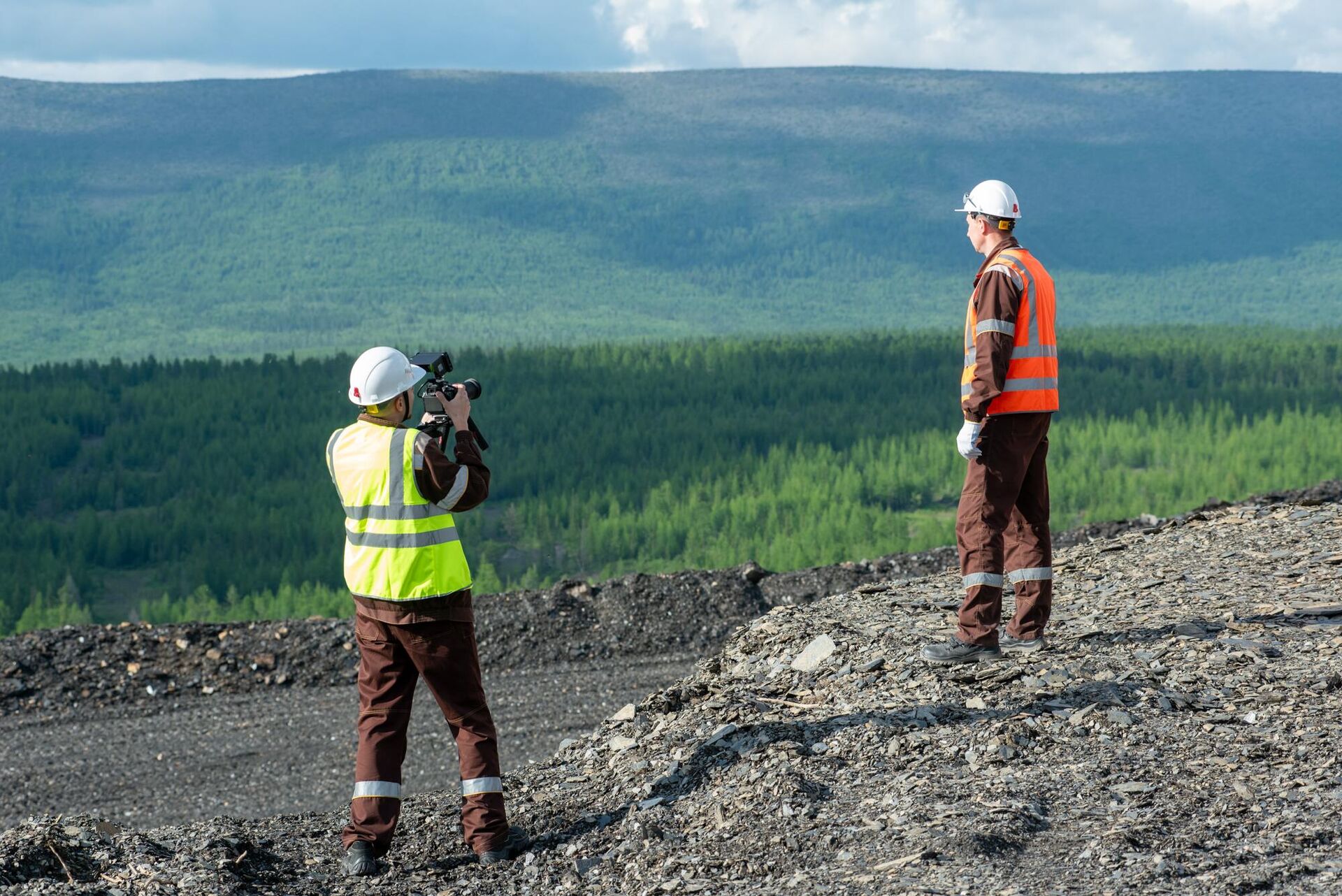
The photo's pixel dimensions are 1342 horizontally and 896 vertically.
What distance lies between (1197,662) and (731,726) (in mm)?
3023

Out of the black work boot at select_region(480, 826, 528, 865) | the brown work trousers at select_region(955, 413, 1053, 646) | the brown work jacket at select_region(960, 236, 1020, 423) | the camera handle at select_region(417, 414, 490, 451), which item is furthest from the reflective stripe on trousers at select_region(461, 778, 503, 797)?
the brown work jacket at select_region(960, 236, 1020, 423)

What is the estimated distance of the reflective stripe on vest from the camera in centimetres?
782

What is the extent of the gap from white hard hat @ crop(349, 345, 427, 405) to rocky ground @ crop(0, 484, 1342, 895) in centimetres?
256

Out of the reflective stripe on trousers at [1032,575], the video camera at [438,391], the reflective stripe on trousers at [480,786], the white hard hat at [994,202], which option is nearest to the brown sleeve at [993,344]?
the white hard hat at [994,202]

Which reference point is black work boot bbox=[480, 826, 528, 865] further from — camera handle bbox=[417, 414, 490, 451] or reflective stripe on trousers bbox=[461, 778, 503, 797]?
camera handle bbox=[417, 414, 490, 451]

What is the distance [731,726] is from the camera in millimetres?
9453

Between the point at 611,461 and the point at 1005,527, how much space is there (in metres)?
44.7

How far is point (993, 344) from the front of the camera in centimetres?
930

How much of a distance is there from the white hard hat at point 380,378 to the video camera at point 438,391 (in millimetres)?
94

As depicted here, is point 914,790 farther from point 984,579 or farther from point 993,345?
point 993,345

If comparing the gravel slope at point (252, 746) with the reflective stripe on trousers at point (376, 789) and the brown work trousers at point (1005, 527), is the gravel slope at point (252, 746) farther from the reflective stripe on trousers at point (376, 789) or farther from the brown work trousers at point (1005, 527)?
the brown work trousers at point (1005, 527)

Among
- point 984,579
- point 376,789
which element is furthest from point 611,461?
point 376,789

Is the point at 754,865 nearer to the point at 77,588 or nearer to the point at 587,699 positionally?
the point at 587,699

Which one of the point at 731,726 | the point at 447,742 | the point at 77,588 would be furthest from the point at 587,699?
the point at 77,588
